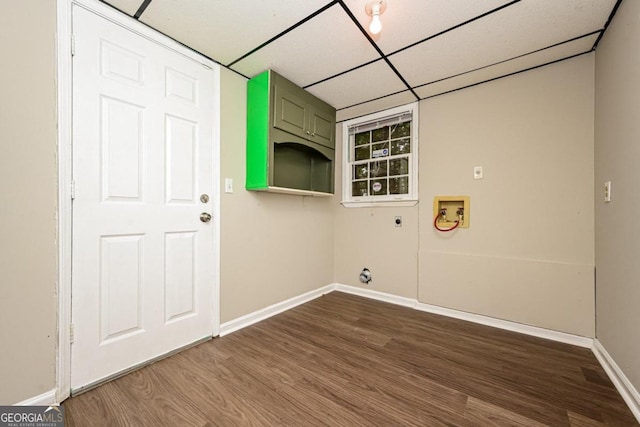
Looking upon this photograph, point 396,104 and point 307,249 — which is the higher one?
point 396,104

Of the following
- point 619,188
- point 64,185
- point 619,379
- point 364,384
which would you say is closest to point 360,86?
point 619,188

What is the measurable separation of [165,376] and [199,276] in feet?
2.24

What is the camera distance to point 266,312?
8.13ft

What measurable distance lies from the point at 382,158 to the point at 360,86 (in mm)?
931

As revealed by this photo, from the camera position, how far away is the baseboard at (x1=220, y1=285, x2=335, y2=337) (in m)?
2.16

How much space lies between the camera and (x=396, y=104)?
112 inches

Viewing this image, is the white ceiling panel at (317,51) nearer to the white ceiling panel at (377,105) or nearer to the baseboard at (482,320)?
the white ceiling panel at (377,105)

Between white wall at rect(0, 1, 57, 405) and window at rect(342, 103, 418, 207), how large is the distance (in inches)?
107

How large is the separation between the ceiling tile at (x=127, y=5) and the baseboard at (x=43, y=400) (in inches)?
88.6

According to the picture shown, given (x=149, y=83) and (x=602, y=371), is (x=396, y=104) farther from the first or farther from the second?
(x=602, y=371)

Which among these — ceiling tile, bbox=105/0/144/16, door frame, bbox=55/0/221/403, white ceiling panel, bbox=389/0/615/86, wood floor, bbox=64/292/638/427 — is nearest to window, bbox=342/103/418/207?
white ceiling panel, bbox=389/0/615/86

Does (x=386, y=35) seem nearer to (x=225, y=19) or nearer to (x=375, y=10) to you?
(x=375, y=10)

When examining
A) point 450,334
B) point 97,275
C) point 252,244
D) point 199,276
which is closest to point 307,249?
point 252,244

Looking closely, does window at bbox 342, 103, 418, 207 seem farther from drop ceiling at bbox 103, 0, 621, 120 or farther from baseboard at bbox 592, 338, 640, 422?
baseboard at bbox 592, 338, 640, 422
